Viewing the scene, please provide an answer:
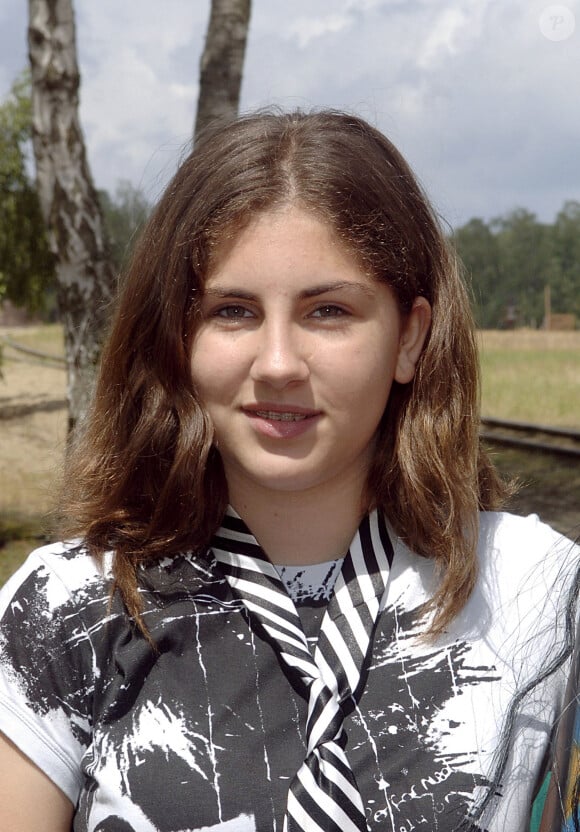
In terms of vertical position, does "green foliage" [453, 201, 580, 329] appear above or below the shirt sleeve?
above

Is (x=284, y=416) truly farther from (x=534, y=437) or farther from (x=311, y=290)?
(x=534, y=437)

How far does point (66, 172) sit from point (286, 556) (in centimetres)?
417

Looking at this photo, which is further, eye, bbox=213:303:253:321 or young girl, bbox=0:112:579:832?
eye, bbox=213:303:253:321

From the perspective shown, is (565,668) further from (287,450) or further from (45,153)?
(45,153)

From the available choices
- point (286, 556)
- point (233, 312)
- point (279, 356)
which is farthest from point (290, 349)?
point (286, 556)

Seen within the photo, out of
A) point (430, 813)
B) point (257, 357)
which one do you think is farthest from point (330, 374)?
point (430, 813)

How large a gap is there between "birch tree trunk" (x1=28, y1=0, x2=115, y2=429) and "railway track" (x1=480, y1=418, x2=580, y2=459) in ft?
18.8

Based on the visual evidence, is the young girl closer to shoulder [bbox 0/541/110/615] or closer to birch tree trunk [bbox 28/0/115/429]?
shoulder [bbox 0/541/110/615]

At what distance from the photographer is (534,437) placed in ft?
39.0

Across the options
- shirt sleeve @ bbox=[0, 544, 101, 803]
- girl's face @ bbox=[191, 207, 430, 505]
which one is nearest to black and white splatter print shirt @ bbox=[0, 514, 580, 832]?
shirt sleeve @ bbox=[0, 544, 101, 803]

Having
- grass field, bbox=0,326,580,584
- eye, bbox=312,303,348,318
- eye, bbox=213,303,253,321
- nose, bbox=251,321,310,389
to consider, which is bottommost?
grass field, bbox=0,326,580,584

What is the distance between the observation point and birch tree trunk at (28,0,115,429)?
5.35m

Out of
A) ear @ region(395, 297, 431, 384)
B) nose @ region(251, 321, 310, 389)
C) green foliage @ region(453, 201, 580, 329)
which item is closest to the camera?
nose @ region(251, 321, 310, 389)

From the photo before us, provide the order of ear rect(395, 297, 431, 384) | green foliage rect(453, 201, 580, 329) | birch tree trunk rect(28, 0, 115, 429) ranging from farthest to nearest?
green foliage rect(453, 201, 580, 329) < birch tree trunk rect(28, 0, 115, 429) < ear rect(395, 297, 431, 384)
